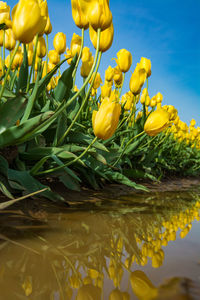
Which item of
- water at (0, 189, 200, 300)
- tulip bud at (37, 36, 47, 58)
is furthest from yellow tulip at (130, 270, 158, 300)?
tulip bud at (37, 36, 47, 58)

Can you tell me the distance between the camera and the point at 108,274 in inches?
21.0

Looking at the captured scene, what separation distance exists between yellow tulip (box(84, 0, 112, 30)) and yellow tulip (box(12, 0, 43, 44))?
0.25 metres

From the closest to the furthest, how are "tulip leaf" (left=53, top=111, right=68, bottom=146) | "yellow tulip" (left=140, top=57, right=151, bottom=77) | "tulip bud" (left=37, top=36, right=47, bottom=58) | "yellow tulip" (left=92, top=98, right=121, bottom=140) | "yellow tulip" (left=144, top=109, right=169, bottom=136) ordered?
"yellow tulip" (left=92, top=98, right=121, bottom=140)
"tulip leaf" (left=53, top=111, right=68, bottom=146)
"yellow tulip" (left=144, top=109, right=169, bottom=136)
"tulip bud" (left=37, top=36, right=47, bottom=58)
"yellow tulip" (left=140, top=57, right=151, bottom=77)

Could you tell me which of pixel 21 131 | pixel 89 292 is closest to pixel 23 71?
pixel 21 131

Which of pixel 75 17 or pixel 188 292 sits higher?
pixel 75 17

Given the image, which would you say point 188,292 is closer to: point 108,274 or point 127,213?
point 108,274

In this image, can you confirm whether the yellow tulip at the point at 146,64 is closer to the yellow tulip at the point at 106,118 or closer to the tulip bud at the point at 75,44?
the tulip bud at the point at 75,44

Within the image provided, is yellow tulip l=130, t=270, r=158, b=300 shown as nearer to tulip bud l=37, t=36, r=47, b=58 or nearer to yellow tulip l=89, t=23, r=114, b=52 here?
yellow tulip l=89, t=23, r=114, b=52

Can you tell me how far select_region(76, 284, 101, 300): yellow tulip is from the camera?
43 cm

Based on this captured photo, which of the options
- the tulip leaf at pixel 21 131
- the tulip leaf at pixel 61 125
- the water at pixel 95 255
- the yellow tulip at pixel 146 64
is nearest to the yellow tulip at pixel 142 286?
the water at pixel 95 255

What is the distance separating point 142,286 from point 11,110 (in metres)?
0.86

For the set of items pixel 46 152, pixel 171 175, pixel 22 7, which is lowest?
pixel 46 152

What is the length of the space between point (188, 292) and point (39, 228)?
537 mm

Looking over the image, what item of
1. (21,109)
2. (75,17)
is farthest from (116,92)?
(21,109)
